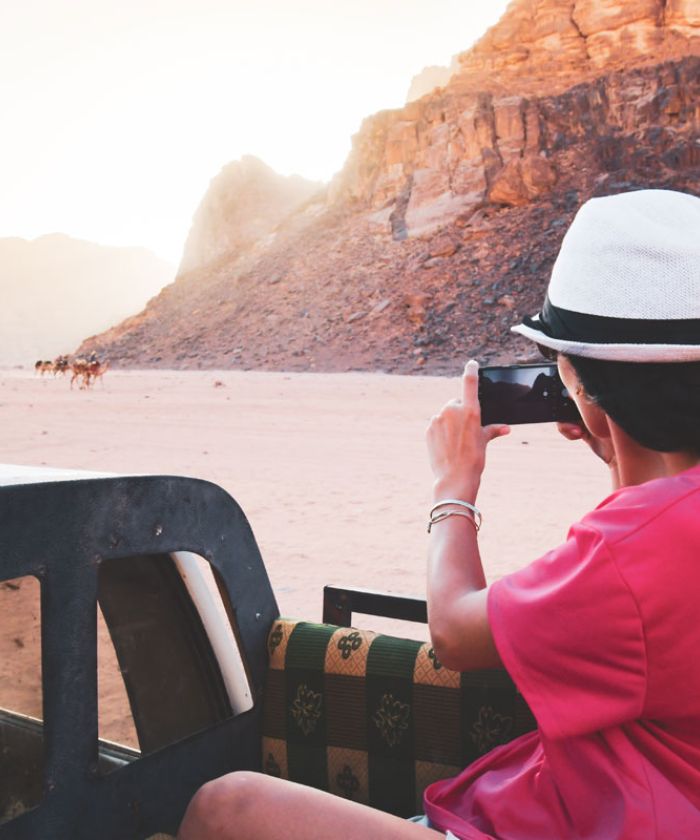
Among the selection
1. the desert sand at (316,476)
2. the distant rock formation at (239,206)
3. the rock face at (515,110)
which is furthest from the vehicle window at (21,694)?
the distant rock formation at (239,206)

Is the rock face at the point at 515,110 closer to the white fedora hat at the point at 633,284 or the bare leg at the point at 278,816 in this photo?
the white fedora hat at the point at 633,284

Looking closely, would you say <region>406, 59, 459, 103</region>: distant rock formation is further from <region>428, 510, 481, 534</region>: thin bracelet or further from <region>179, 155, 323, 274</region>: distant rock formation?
<region>428, 510, 481, 534</region>: thin bracelet

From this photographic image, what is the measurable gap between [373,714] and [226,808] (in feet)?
1.91

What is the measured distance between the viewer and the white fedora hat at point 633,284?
1.14 meters

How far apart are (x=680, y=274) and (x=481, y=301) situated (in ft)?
147

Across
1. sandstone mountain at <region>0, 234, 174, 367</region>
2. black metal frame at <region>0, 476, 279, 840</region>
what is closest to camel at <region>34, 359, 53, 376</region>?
black metal frame at <region>0, 476, 279, 840</region>

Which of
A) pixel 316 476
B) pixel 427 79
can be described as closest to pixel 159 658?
pixel 316 476

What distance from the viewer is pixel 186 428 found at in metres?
14.1

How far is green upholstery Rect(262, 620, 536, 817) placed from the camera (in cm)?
182

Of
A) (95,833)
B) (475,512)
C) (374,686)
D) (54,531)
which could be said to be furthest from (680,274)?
(95,833)

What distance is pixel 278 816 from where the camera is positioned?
1347 millimetres

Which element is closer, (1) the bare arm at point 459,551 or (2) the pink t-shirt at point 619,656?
(2) the pink t-shirt at point 619,656

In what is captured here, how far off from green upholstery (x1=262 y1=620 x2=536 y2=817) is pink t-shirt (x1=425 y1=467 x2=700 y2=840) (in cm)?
59

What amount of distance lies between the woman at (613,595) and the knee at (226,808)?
0.03 m
